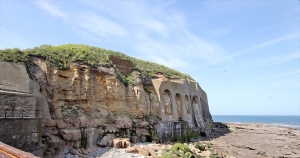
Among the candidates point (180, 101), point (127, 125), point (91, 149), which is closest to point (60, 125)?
point (91, 149)

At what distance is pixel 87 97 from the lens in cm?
2053

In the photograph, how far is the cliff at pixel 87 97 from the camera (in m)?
15.4

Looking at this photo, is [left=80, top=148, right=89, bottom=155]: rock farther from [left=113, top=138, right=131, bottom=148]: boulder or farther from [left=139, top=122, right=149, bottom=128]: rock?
[left=139, top=122, right=149, bottom=128]: rock

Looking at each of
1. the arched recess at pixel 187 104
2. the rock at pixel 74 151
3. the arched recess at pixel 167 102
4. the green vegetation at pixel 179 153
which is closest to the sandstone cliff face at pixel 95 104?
the arched recess at pixel 167 102

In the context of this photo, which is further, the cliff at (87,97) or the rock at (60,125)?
the rock at (60,125)

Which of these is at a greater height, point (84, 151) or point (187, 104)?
point (187, 104)

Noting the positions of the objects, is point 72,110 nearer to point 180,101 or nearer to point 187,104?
point 180,101

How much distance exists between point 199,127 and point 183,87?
6.26 metres

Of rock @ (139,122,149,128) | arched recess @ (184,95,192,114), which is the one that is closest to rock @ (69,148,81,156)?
rock @ (139,122,149,128)

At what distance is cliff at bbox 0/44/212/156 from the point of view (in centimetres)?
1535

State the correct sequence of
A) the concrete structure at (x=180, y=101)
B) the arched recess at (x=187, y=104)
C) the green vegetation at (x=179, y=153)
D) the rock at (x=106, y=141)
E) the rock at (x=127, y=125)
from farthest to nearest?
the arched recess at (x=187, y=104), the concrete structure at (x=180, y=101), the rock at (x=127, y=125), the rock at (x=106, y=141), the green vegetation at (x=179, y=153)

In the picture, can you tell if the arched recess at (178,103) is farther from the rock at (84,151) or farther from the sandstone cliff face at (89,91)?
the rock at (84,151)

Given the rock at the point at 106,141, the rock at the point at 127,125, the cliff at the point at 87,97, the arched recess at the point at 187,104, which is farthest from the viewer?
the arched recess at the point at 187,104

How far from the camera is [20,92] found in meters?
13.5
